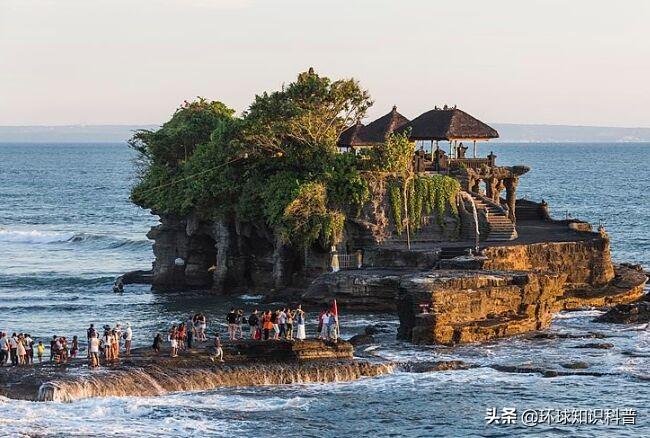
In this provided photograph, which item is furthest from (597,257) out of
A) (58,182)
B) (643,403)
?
(58,182)

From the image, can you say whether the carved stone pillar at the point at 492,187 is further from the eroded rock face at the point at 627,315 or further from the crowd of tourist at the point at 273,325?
the crowd of tourist at the point at 273,325

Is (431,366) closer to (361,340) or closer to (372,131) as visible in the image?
(361,340)

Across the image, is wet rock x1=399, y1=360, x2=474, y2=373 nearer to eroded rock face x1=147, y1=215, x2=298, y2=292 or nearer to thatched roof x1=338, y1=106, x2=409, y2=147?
eroded rock face x1=147, y1=215, x2=298, y2=292

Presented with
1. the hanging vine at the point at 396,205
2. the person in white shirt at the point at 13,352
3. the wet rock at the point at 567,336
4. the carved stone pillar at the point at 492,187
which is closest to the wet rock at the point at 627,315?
the wet rock at the point at 567,336

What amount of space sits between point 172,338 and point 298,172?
2130 centimetres

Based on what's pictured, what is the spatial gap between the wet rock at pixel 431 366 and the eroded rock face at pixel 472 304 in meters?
3.85

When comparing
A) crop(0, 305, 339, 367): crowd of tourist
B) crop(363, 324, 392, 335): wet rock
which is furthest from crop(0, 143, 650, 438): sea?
crop(0, 305, 339, 367): crowd of tourist

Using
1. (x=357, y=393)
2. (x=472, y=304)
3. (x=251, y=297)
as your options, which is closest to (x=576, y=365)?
(x=472, y=304)

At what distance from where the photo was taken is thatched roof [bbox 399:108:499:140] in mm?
69938

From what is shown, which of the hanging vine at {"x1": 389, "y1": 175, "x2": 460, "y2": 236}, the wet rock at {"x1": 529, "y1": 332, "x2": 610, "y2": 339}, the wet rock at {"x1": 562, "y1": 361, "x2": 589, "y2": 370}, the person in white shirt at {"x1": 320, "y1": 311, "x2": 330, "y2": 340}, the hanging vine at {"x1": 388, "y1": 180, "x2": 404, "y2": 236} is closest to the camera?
the wet rock at {"x1": 562, "y1": 361, "x2": 589, "y2": 370}

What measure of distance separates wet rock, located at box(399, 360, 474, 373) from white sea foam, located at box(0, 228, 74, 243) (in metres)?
61.5

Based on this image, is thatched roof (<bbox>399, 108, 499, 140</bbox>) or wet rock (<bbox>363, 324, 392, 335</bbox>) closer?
wet rock (<bbox>363, 324, 392, 335</bbox>)

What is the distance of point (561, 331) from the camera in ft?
185

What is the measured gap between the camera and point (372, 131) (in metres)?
72.4
